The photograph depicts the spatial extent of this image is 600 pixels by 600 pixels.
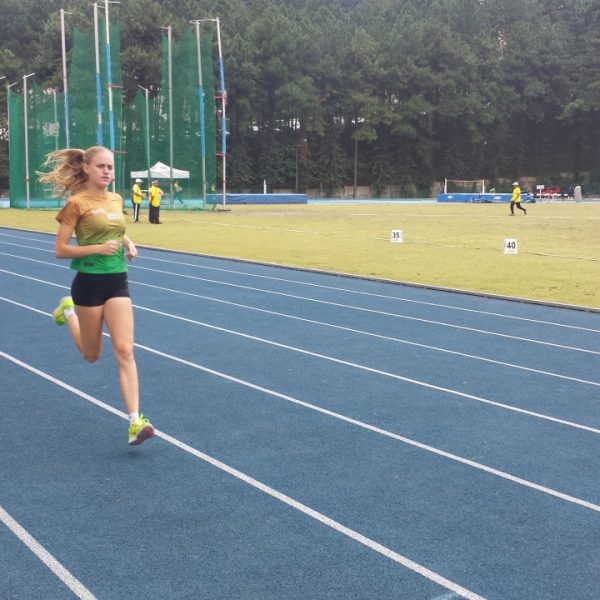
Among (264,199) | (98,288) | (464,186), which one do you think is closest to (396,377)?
(98,288)

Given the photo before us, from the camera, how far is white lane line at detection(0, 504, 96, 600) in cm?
389

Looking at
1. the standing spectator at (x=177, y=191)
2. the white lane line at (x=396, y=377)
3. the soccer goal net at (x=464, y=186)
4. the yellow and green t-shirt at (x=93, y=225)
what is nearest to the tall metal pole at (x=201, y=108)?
the standing spectator at (x=177, y=191)

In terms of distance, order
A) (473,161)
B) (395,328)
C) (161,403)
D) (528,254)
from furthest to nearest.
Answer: (473,161)
(528,254)
(395,328)
(161,403)

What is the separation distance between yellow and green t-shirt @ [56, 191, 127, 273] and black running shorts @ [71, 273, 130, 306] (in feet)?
0.13

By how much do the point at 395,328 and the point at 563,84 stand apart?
7725cm

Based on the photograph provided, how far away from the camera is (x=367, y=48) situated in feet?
253

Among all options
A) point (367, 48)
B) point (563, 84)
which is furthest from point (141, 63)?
point (563, 84)

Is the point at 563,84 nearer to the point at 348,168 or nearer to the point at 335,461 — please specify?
the point at 348,168

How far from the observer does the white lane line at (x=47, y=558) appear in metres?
3.89

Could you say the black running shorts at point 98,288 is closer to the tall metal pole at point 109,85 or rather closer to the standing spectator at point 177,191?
the tall metal pole at point 109,85

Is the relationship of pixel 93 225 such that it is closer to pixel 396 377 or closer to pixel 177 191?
→ pixel 396 377

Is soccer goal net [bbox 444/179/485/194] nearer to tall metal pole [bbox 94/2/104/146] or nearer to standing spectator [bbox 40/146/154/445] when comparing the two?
tall metal pole [bbox 94/2/104/146]

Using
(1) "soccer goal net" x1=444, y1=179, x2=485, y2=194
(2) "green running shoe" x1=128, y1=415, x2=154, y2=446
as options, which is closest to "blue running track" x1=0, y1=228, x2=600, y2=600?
(2) "green running shoe" x1=128, y1=415, x2=154, y2=446

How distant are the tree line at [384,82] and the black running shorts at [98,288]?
66.9m
